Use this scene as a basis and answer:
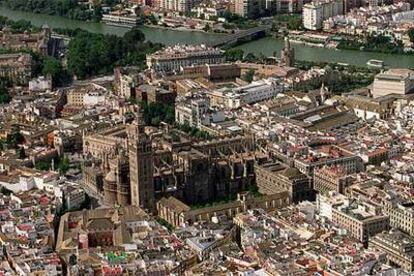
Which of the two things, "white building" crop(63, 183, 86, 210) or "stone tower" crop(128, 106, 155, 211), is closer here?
"stone tower" crop(128, 106, 155, 211)

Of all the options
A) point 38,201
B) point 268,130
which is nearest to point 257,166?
point 268,130

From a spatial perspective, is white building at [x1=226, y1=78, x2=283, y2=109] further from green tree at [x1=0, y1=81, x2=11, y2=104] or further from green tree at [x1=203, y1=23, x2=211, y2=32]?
green tree at [x1=203, y1=23, x2=211, y2=32]

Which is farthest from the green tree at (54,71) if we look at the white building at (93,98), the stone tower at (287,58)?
the stone tower at (287,58)

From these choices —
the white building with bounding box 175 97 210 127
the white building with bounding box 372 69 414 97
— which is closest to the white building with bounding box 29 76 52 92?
the white building with bounding box 175 97 210 127

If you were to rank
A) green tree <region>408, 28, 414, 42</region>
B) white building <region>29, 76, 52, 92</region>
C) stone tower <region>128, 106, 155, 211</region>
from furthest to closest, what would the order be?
green tree <region>408, 28, 414, 42</region>, white building <region>29, 76, 52, 92</region>, stone tower <region>128, 106, 155, 211</region>

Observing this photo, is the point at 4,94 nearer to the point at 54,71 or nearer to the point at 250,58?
the point at 54,71

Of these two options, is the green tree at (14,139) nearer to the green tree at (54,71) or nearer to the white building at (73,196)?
the white building at (73,196)

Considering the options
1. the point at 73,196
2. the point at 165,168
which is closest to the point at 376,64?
the point at 165,168
